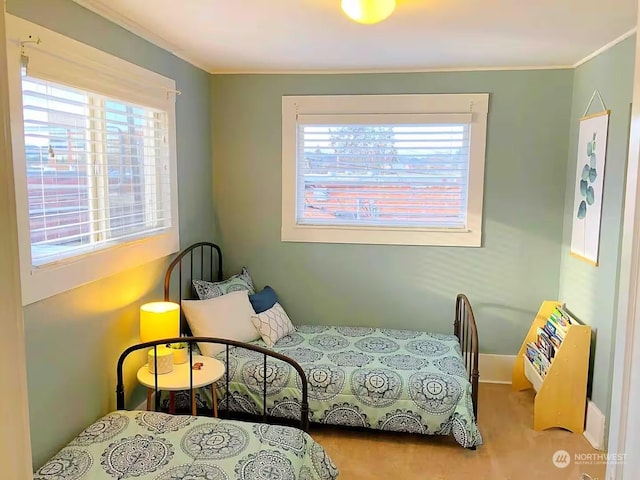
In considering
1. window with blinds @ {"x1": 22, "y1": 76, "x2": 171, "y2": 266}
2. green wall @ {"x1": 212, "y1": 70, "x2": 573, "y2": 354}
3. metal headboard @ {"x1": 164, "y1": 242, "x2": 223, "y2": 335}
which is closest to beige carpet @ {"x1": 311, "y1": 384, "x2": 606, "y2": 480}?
green wall @ {"x1": 212, "y1": 70, "x2": 573, "y2": 354}

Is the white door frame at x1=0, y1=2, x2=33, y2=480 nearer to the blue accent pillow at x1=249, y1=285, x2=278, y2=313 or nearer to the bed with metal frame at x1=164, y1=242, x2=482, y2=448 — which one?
the bed with metal frame at x1=164, y1=242, x2=482, y2=448

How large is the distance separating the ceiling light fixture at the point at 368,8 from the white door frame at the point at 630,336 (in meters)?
1.40

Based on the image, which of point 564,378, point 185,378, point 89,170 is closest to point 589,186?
point 564,378

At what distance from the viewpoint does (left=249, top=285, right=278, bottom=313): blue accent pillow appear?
380 cm

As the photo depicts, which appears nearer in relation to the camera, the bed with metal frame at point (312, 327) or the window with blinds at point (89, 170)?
the window with blinds at point (89, 170)

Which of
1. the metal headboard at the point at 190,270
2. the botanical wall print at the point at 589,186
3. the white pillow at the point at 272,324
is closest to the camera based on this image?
the botanical wall print at the point at 589,186

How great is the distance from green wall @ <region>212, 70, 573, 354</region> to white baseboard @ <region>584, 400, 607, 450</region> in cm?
89

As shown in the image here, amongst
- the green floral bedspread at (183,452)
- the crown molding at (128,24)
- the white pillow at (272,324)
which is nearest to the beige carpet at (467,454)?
the green floral bedspread at (183,452)

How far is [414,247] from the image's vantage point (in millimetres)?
3994

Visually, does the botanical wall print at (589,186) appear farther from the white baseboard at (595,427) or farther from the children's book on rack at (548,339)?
the white baseboard at (595,427)

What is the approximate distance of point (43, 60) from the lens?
211 cm

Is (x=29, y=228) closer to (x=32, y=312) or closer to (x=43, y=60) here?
(x=32, y=312)

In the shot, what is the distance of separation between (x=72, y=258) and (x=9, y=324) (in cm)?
182

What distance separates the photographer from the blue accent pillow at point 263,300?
12.5 feet
